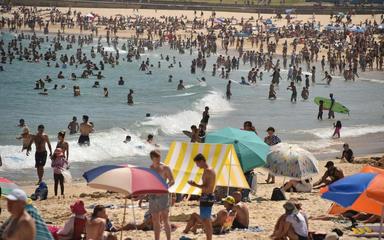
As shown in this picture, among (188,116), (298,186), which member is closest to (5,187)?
(298,186)

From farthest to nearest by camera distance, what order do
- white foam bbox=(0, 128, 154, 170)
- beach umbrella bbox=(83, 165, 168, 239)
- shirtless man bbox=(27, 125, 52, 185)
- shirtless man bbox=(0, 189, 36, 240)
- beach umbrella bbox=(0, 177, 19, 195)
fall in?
white foam bbox=(0, 128, 154, 170) < shirtless man bbox=(27, 125, 52, 185) < beach umbrella bbox=(0, 177, 19, 195) < beach umbrella bbox=(83, 165, 168, 239) < shirtless man bbox=(0, 189, 36, 240)

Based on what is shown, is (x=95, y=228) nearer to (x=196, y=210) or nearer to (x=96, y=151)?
(x=196, y=210)

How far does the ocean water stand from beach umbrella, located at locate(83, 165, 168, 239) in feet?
35.3

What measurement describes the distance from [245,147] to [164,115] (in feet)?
60.6

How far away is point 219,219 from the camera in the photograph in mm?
11617

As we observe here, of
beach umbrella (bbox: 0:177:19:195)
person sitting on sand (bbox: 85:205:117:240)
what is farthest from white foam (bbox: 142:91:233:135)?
person sitting on sand (bbox: 85:205:117:240)

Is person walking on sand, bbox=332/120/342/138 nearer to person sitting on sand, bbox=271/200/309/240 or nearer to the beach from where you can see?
the beach

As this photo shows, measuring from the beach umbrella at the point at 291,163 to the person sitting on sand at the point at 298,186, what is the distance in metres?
1.03

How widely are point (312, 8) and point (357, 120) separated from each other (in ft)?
172

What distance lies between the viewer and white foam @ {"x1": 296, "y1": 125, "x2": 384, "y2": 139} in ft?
91.3

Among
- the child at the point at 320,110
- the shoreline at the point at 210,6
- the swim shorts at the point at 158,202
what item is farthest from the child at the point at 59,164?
the shoreline at the point at 210,6

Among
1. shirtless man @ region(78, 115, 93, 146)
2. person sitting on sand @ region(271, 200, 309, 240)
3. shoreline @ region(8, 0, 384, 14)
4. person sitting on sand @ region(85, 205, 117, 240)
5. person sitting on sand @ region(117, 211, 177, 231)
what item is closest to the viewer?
person sitting on sand @ region(85, 205, 117, 240)

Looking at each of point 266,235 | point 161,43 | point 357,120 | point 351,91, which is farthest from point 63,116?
point 161,43

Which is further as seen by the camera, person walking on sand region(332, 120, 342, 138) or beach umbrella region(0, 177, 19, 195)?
person walking on sand region(332, 120, 342, 138)
